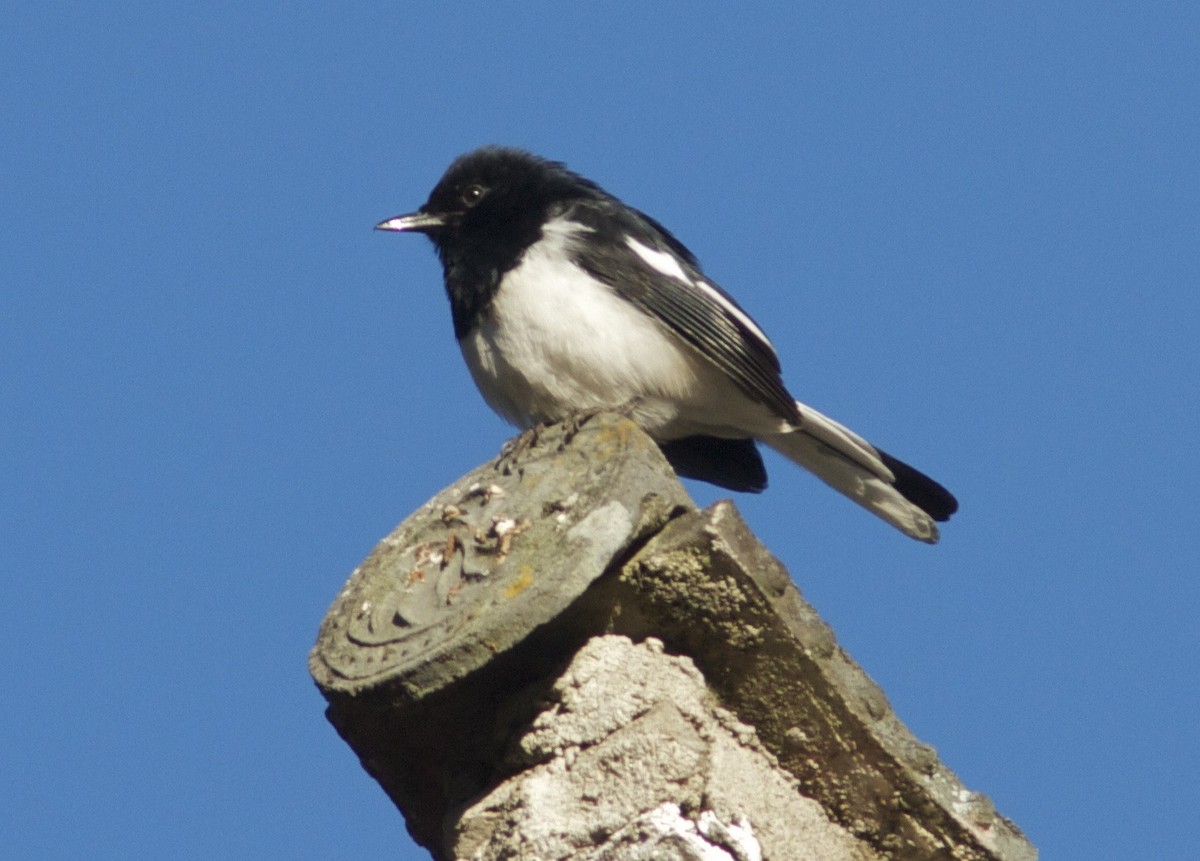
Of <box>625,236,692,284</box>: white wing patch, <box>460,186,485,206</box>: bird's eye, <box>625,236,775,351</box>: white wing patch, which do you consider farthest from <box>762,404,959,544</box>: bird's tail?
<box>460,186,485,206</box>: bird's eye

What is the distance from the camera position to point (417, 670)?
436cm

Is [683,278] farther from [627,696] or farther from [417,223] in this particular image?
[627,696]

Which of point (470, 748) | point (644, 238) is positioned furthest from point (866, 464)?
point (470, 748)

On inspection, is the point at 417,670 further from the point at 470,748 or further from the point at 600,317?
the point at 600,317

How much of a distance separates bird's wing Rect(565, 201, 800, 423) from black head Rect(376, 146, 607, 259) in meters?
0.22

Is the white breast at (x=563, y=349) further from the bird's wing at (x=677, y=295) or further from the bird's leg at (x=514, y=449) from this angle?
the bird's leg at (x=514, y=449)

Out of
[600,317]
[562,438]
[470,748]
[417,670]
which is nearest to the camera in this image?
[417,670]

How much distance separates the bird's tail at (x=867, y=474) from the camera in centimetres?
787

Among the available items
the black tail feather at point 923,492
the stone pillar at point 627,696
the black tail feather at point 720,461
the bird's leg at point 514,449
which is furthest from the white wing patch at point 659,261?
the stone pillar at point 627,696

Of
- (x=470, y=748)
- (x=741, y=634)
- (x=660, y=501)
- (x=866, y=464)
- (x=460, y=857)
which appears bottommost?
(x=460, y=857)

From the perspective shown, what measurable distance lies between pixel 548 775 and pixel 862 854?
82cm

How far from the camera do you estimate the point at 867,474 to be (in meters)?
7.98

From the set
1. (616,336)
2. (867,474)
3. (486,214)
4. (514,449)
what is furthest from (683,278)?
(514,449)

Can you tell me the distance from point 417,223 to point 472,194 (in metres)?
0.27
